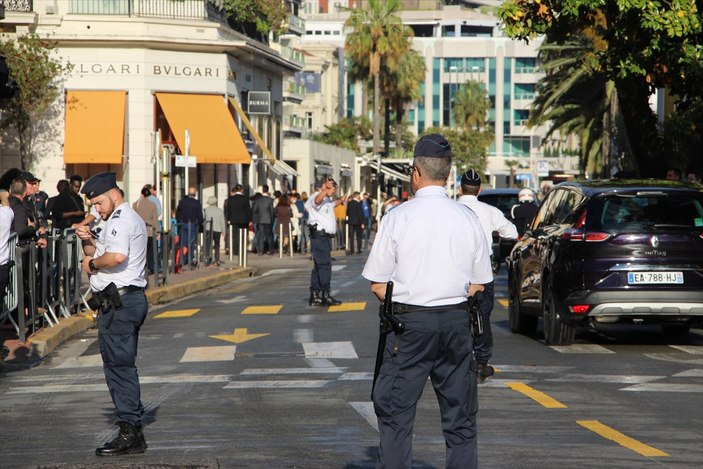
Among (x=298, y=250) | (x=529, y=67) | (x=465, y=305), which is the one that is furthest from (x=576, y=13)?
(x=529, y=67)

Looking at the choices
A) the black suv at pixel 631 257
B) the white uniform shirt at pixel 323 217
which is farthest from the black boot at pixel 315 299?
the black suv at pixel 631 257

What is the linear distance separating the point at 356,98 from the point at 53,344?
459 ft

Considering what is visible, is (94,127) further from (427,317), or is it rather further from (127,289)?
(427,317)

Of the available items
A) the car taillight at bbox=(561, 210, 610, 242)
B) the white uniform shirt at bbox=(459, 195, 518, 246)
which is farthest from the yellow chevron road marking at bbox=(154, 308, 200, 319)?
the white uniform shirt at bbox=(459, 195, 518, 246)

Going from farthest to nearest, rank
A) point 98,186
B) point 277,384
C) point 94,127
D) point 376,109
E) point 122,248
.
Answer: point 376,109, point 94,127, point 277,384, point 98,186, point 122,248

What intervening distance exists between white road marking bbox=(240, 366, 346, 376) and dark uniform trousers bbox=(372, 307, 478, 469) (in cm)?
638

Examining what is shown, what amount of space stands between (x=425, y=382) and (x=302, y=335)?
10.4m

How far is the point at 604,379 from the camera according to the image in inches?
498

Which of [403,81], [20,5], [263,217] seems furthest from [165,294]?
[403,81]

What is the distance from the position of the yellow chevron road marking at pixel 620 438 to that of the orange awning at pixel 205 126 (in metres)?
31.1

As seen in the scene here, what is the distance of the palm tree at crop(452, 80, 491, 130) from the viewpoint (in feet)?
419

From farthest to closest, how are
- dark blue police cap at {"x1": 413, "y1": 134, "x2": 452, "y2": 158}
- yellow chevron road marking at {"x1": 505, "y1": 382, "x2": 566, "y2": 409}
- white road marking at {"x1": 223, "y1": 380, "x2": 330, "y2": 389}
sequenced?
1. white road marking at {"x1": 223, "y1": 380, "x2": 330, "y2": 389}
2. yellow chevron road marking at {"x1": 505, "y1": 382, "x2": 566, "y2": 409}
3. dark blue police cap at {"x1": 413, "y1": 134, "x2": 452, "y2": 158}

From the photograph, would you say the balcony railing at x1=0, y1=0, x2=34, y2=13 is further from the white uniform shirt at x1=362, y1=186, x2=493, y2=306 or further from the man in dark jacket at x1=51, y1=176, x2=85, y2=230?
the white uniform shirt at x1=362, y1=186, x2=493, y2=306

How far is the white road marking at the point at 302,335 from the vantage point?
16547mm
